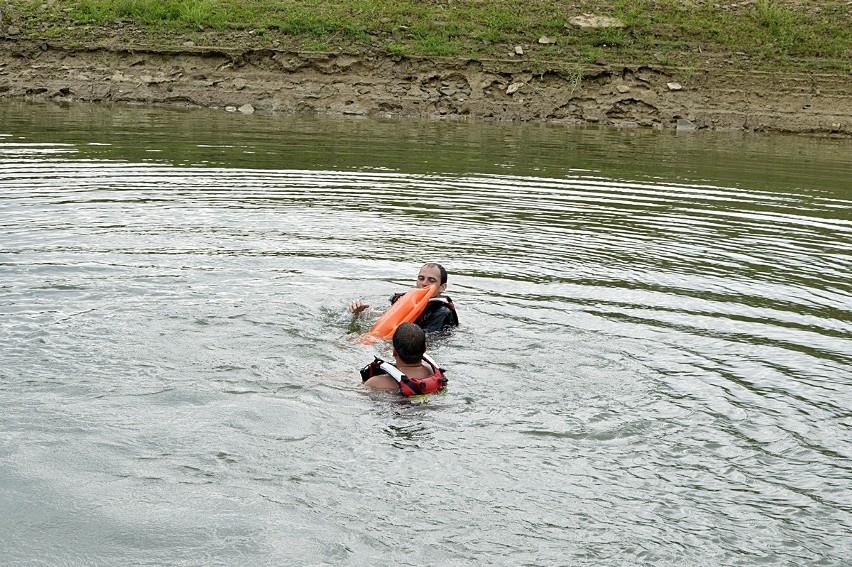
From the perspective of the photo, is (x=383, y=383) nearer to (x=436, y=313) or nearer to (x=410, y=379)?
(x=410, y=379)

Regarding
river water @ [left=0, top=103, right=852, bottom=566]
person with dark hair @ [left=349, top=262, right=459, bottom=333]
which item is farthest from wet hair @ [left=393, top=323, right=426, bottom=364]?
person with dark hair @ [left=349, top=262, right=459, bottom=333]

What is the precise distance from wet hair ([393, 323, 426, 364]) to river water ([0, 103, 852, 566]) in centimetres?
45

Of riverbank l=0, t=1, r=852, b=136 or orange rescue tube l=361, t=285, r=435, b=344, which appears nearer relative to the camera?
orange rescue tube l=361, t=285, r=435, b=344

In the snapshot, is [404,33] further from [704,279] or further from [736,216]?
[704,279]

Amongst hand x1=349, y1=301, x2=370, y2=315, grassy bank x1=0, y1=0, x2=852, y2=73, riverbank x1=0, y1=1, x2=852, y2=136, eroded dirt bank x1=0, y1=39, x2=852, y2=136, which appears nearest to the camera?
hand x1=349, y1=301, x2=370, y2=315

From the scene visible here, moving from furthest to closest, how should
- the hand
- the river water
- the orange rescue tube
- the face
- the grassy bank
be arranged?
the grassy bank → the face → the hand → the orange rescue tube → the river water

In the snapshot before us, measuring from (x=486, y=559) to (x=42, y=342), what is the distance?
5.39m

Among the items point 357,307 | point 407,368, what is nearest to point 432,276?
point 357,307

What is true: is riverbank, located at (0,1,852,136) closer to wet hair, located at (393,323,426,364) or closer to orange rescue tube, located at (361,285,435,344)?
orange rescue tube, located at (361,285,435,344)

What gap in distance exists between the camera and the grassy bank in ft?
103

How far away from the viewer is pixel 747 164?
2322 centimetres

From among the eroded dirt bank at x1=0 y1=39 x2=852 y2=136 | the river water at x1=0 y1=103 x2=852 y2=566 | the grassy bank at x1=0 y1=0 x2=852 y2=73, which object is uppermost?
the grassy bank at x1=0 y1=0 x2=852 y2=73

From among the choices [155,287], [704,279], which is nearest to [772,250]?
[704,279]

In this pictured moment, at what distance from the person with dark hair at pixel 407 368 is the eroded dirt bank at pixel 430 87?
2211 cm
